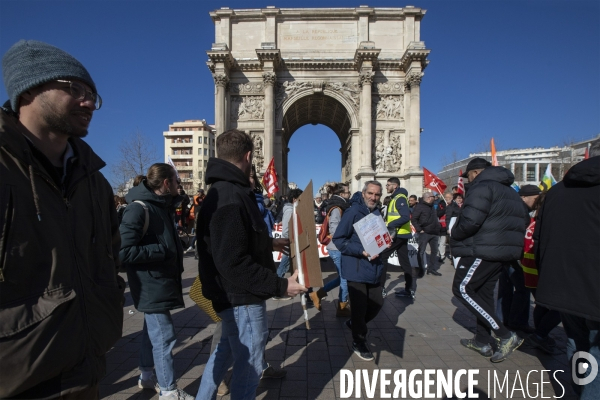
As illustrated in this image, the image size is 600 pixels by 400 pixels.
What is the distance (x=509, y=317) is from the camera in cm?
510

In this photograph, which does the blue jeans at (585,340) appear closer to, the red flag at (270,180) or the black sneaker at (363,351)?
the black sneaker at (363,351)

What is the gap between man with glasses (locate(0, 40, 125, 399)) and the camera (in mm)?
1220

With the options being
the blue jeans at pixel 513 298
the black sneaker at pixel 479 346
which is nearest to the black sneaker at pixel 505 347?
the black sneaker at pixel 479 346

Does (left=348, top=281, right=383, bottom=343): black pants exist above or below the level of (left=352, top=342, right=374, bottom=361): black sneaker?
above

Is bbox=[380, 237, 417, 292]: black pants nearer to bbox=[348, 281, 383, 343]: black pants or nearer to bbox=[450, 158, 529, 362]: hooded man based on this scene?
bbox=[450, 158, 529, 362]: hooded man

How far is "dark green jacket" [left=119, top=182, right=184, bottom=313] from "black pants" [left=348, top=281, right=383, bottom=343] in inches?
78.2

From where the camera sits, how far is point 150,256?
290 cm

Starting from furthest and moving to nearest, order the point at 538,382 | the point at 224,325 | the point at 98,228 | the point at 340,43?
the point at 340,43 → the point at 538,382 → the point at 224,325 → the point at 98,228

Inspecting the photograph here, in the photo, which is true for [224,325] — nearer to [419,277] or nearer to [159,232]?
[159,232]

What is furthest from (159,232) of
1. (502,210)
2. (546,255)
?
(502,210)

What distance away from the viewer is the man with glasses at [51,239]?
1.22 metres

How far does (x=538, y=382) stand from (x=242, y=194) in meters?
3.68

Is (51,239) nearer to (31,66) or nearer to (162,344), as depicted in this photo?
(31,66)

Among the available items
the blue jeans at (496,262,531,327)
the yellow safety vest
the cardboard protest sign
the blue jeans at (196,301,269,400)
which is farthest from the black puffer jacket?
the blue jeans at (196,301,269,400)
